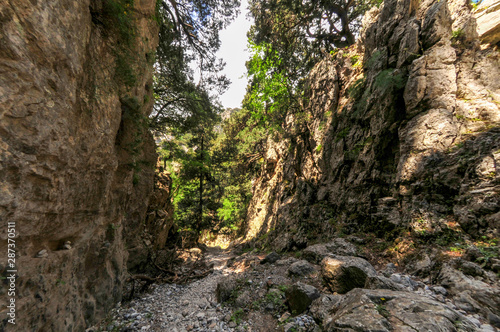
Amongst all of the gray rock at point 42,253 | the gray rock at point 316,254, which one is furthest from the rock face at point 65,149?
the gray rock at point 316,254

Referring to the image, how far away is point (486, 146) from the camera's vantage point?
15.5ft

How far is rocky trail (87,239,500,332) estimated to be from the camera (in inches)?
101

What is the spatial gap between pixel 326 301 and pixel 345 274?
102cm

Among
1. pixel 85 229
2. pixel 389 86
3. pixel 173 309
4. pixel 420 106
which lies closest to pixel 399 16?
pixel 389 86

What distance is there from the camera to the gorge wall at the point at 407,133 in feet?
16.2

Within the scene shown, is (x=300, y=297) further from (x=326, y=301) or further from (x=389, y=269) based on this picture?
(x=389, y=269)

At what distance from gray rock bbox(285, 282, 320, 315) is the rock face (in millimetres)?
4700

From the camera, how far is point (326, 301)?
392 cm

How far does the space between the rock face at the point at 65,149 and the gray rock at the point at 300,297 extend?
470 cm

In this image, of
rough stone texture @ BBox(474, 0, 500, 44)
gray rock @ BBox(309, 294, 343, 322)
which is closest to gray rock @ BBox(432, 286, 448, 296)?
gray rock @ BBox(309, 294, 343, 322)

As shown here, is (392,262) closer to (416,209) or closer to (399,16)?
(416,209)

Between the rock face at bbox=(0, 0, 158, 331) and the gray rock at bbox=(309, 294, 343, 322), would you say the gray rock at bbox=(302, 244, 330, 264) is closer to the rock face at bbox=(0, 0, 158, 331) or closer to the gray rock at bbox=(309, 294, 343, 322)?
the gray rock at bbox=(309, 294, 343, 322)

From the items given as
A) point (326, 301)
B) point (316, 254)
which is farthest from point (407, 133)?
point (326, 301)

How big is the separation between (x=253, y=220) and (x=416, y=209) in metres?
12.8
